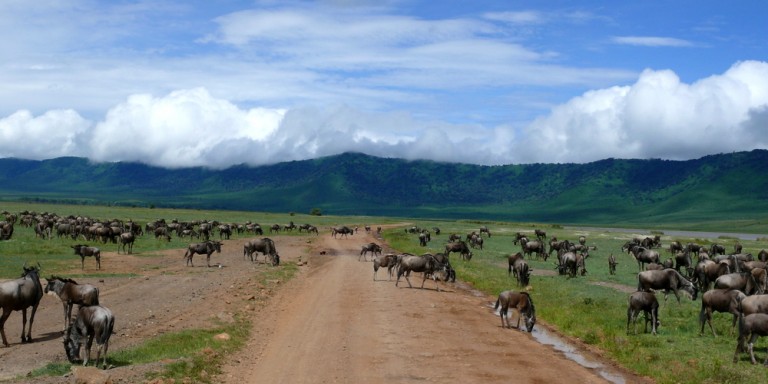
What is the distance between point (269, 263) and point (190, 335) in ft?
97.0

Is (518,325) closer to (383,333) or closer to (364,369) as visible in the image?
(383,333)

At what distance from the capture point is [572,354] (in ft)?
80.1

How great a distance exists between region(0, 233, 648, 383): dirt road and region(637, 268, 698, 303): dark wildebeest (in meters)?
5.04

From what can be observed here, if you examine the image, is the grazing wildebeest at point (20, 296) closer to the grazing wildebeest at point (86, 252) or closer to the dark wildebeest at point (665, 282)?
the grazing wildebeest at point (86, 252)

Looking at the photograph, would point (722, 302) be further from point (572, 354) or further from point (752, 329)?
point (572, 354)

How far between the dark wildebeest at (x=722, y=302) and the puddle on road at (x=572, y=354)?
491cm

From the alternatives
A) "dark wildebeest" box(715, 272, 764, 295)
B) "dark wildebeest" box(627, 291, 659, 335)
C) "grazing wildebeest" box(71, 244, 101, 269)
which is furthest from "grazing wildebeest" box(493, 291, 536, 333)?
"grazing wildebeest" box(71, 244, 101, 269)

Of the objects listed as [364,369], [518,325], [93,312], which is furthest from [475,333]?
[93,312]

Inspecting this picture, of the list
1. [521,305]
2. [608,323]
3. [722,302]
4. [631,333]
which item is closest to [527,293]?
[521,305]

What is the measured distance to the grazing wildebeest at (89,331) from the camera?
18.8 m

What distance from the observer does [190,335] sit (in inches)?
942

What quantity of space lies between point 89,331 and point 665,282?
23.6 meters

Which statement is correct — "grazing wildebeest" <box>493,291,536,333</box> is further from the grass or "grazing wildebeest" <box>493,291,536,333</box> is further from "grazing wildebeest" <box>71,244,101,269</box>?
"grazing wildebeest" <box>71,244,101,269</box>

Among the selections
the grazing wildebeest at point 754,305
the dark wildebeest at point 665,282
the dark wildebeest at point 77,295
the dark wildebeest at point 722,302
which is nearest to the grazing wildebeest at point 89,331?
the dark wildebeest at point 77,295
